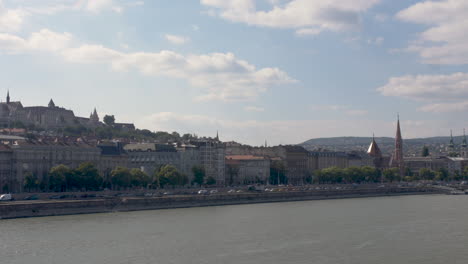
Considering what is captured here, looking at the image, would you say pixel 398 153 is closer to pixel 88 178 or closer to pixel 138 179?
pixel 138 179

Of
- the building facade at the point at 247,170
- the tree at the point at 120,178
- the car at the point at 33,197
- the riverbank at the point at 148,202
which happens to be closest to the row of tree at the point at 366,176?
the building facade at the point at 247,170

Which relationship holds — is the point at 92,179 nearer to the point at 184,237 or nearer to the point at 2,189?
the point at 2,189

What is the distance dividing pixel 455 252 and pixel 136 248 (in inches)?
530

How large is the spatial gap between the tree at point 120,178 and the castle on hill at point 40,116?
4822cm

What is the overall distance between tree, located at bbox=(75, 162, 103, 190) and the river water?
10.3 m

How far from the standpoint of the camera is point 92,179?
185ft

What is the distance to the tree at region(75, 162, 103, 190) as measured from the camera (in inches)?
2187

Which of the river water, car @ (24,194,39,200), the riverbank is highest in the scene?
car @ (24,194,39,200)

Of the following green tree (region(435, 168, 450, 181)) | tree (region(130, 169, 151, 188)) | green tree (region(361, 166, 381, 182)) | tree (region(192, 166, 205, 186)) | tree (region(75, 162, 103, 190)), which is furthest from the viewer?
green tree (region(435, 168, 450, 181))

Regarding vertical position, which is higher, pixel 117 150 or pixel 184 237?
pixel 117 150

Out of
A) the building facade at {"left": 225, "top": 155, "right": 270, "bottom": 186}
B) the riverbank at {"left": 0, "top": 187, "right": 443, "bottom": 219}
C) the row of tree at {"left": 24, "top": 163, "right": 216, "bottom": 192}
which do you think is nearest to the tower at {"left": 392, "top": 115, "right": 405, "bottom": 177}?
the building facade at {"left": 225, "top": 155, "right": 270, "bottom": 186}

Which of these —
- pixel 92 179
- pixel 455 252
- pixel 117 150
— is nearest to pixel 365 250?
pixel 455 252

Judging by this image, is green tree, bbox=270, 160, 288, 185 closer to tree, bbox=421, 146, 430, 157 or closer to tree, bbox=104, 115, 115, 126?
tree, bbox=104, 115, 115, 126

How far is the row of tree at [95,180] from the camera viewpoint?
180 ft
